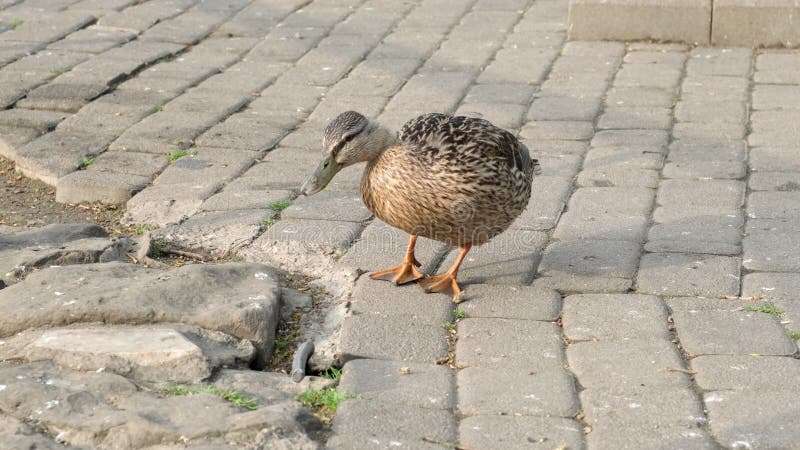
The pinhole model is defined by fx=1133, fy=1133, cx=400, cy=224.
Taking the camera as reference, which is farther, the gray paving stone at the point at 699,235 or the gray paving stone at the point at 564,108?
the gray paving stone at the point at 564,108

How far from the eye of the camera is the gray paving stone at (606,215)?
5359 millimetres

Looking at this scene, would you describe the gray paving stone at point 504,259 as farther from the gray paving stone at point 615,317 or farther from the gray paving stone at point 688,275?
the gray paving stone at point 688,275

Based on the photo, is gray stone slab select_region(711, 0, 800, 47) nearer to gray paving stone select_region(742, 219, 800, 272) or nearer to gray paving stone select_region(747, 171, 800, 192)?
gray paving stone select_region(747, 171, 800, 192)

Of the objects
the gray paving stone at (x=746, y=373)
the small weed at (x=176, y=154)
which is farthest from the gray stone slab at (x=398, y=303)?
the small weed at (x=176, y=154)

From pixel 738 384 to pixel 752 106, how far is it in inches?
140

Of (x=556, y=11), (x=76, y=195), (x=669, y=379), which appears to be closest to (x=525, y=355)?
(x=669, y=379)

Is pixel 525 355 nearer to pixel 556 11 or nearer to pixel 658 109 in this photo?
pixel 658 109

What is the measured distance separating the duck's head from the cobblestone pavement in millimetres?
500

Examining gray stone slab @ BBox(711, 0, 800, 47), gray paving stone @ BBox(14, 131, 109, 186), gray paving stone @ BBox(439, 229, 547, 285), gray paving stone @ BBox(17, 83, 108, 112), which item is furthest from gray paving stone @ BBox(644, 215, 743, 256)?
gray paving stone @ BBox(17, 83, 108, 112)

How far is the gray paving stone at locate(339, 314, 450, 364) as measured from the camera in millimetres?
4195

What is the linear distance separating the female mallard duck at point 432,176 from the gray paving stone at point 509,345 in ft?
1.20

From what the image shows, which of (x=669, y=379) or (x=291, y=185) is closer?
(x=669, y=379)

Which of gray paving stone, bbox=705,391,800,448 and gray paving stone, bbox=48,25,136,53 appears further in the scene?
gray paving stone, bbox=48,25,136,53

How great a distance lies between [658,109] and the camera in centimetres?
709
